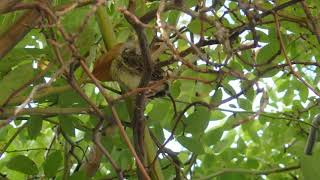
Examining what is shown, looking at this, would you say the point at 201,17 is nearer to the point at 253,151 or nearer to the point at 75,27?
the point at 75,27

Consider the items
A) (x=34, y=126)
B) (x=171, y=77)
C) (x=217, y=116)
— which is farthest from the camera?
(x=217, y=116)

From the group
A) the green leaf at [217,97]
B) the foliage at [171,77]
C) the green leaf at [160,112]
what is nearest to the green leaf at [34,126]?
the foliage at [171,77]

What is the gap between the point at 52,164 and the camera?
1126mm

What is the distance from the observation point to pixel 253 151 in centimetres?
191

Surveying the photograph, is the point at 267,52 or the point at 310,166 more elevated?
the point at 267,52

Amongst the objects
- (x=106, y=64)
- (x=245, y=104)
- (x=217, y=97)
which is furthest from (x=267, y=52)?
(x=106, y=64)

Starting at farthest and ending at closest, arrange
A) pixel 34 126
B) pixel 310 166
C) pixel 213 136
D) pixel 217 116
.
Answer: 1. pixel 217 116
2. pixel 213 136
3. pixel 34 126
4. pixel 310 166

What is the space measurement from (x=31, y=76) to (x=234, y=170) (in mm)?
467

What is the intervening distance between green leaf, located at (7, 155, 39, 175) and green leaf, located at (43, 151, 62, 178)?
0.03 meters

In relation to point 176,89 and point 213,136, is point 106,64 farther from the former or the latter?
point 213,136

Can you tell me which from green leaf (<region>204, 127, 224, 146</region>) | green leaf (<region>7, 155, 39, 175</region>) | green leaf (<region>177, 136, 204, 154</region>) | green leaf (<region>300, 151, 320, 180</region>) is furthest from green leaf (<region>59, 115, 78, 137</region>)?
green leaf (<region>300, 151, 320, 180</region>)

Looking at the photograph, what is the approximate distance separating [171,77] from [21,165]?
458mm

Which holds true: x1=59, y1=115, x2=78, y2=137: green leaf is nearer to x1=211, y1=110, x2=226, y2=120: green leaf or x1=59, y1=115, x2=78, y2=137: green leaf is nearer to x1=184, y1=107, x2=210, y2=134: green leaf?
x1=184, y1=107, x2=210, y2=134: green leaf

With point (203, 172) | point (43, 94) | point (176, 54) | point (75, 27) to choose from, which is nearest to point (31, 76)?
point (43, 94)
